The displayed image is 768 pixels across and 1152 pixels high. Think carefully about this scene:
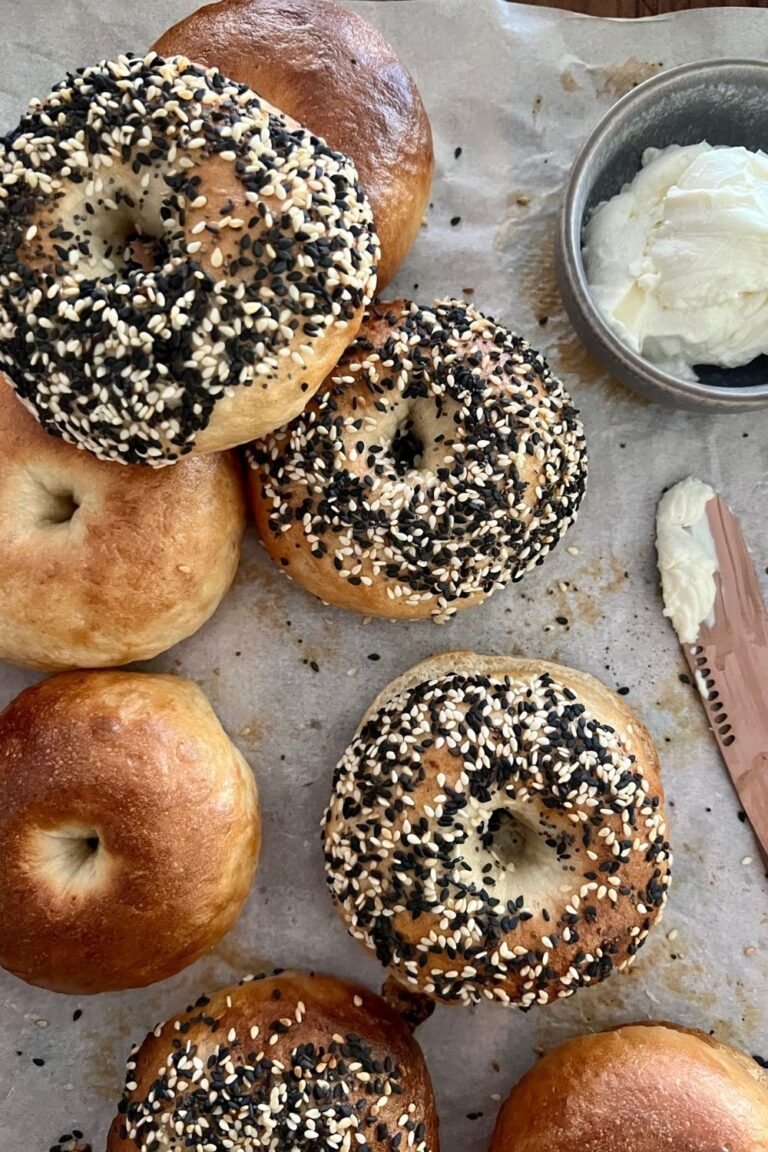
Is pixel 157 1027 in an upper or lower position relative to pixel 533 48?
lower

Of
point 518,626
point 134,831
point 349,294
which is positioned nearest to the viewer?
point 349,294

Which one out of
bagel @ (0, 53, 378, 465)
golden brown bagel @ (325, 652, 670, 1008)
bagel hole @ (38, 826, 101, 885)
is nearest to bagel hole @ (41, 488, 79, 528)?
bagel @ (0, 53, 378, 465)

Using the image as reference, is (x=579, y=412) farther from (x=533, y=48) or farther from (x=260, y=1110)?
(x=260, y=1110)

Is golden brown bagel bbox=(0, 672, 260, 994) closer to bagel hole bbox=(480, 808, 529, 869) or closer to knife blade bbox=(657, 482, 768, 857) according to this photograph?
bagel hole bbox=(480, 808, 529, 869)

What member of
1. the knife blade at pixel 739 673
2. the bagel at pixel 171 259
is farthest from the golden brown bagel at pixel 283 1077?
the bagel at pixel 171 259

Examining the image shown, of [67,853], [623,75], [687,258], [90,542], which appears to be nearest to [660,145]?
[623,75]

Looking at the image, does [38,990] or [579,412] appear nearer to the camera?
[38,990]

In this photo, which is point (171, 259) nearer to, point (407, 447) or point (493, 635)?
point (407, 447)

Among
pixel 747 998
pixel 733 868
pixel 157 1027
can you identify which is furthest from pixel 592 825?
pixel 157 1027
